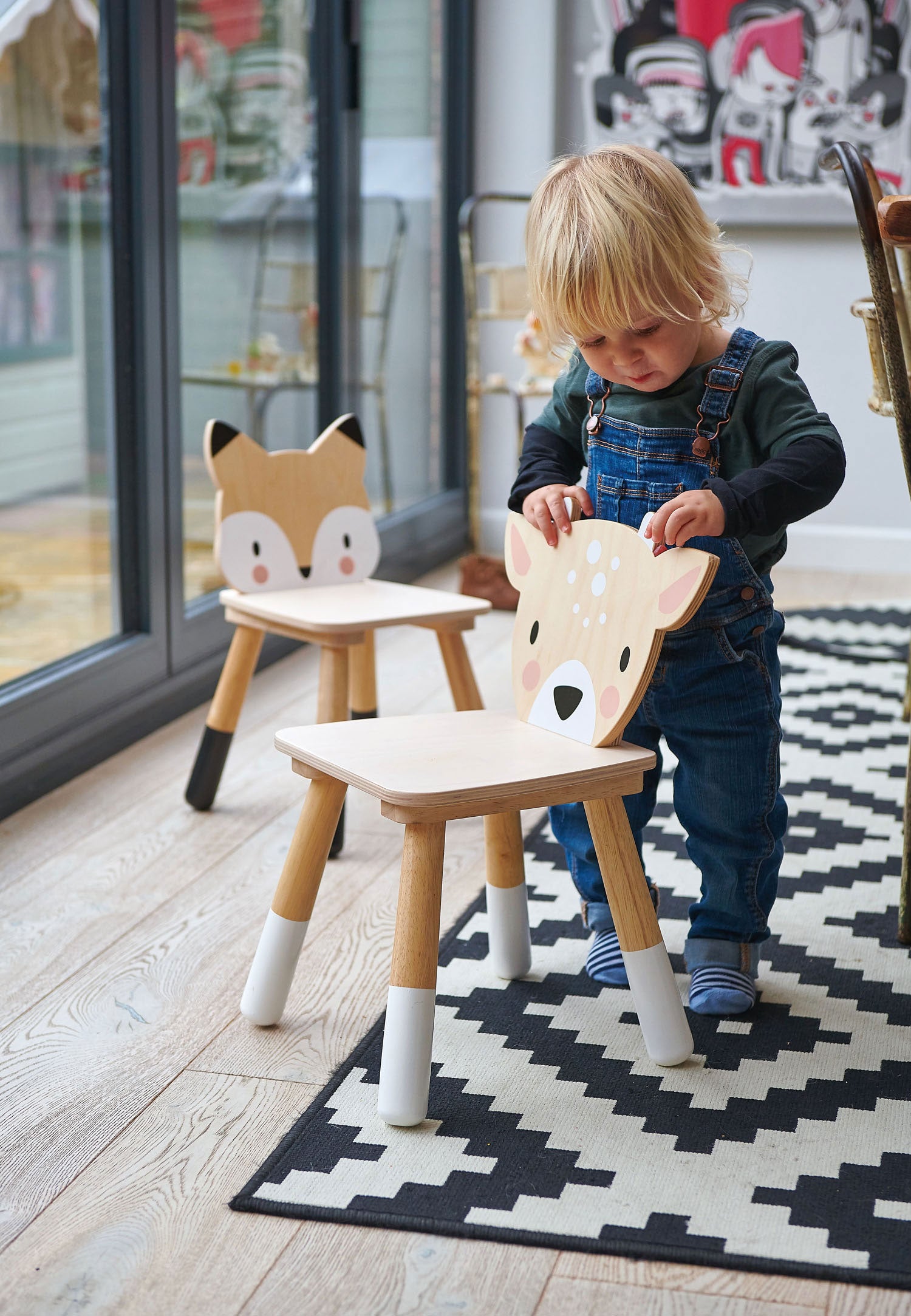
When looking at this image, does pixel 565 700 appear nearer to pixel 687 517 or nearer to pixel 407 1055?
pixel 687 517

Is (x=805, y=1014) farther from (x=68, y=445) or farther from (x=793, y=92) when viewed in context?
(x=793, y=92)

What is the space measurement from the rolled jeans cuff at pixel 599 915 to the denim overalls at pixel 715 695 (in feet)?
0.26

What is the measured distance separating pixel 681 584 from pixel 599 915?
44cm

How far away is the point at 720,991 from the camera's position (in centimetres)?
128

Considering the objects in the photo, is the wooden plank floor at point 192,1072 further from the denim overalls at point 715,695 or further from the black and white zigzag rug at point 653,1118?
the denim overalls at point 715,695

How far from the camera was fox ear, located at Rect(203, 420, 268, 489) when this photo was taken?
1.63m

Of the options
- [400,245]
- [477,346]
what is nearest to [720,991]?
[477,346]

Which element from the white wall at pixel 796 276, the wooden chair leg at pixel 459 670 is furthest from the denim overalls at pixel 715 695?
the white wall at pixel 796 276

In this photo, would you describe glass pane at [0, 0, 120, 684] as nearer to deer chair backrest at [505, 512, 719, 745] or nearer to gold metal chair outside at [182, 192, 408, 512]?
gold metal chair outside at [182, 192, 408, 512]

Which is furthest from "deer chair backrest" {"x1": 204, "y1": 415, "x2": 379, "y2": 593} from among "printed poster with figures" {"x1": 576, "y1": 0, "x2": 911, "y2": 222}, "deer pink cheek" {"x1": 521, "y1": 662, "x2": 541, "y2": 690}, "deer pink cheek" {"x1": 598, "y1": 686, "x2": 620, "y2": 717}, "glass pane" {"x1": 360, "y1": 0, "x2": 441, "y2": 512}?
"printed poster with figures" {"x1": 576, "y1": 0, "x2": 911, "y2": 222}

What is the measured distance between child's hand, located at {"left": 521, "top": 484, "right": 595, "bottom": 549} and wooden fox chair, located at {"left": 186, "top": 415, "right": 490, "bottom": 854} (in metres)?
0.35

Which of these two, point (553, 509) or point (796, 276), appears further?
point (796, 276)

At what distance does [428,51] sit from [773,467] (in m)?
2.60

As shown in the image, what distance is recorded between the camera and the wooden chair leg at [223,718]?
1721mm
